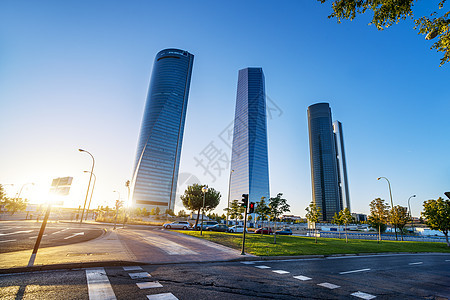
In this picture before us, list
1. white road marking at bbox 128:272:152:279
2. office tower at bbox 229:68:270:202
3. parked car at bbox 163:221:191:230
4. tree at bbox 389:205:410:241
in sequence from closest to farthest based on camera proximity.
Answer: white road marking at bbox 128:272:152:279
tree at bbox 389:205:410:241
parked car at bbox 163:221:191:230
office tower at bbox 229:68:270:202

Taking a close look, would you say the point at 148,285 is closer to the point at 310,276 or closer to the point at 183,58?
the point at 310,276

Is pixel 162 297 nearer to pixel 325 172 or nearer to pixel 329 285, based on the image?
pixel 329 285

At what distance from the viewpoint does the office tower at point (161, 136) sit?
454ft

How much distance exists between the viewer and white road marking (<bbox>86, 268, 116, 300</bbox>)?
4.57 meters

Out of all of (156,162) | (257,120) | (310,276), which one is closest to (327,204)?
(257,120)

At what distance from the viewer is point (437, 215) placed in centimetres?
2825

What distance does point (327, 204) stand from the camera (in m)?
173

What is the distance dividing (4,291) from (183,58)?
610 feet

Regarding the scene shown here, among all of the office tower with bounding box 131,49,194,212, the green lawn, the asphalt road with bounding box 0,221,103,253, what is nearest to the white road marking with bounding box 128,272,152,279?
the green lawn

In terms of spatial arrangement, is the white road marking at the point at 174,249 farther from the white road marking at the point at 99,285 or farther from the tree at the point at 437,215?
the tree at the point at 437,215

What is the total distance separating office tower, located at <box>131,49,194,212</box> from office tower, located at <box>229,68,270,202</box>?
4972 centimetres

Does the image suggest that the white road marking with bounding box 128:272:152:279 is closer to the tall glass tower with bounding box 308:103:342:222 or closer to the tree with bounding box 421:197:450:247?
the tree with bounding box 421:197:450:247

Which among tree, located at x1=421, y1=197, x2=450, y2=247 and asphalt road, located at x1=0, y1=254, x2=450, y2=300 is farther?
tree, located at x1=421, y1=197, x2=450, y2=247

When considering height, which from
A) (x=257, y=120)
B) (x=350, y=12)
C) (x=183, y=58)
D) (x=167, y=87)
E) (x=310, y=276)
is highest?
(x=183, y=58)
